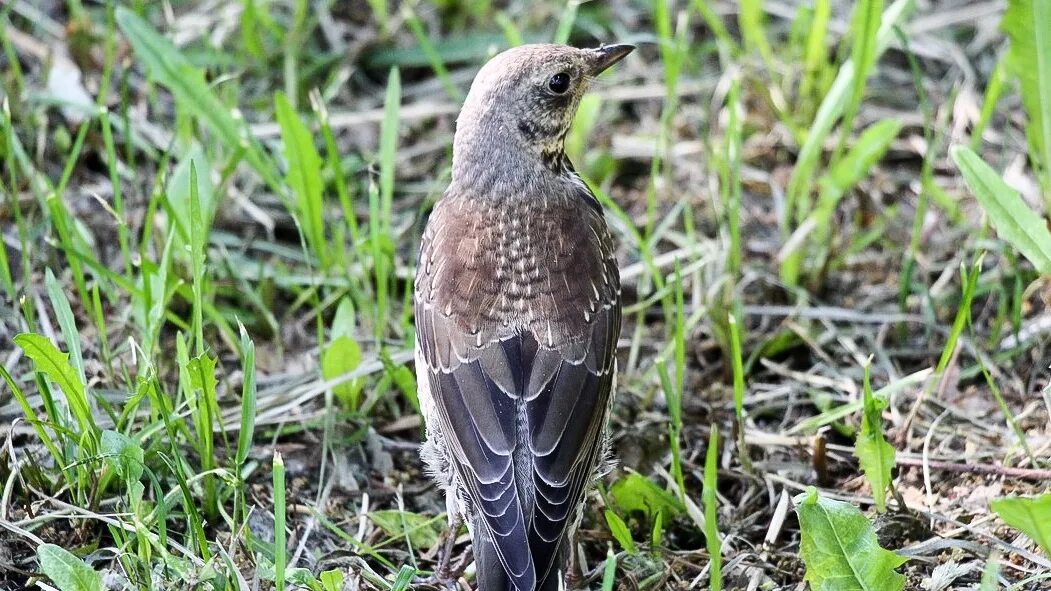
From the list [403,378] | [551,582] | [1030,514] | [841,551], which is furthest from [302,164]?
[1030,514]

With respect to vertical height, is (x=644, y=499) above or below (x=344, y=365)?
below

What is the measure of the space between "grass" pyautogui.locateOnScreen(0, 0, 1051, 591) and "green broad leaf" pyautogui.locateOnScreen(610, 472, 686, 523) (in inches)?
0.5

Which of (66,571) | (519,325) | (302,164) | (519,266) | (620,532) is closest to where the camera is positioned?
(66,571)

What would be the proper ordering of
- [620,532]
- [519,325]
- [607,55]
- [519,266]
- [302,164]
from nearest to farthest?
1. [620,532]
2. [519,325]
3. [519,266]
4. [607,55]
5. [302,164]

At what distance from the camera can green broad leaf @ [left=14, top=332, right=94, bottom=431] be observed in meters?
4.04

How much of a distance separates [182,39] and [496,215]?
108 inches

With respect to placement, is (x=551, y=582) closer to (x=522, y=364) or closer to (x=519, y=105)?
(x=522, y=364)

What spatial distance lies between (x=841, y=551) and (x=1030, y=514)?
0.60 m

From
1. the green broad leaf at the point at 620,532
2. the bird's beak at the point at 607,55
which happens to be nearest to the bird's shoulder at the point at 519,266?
the bird's beak at the point at 607,55

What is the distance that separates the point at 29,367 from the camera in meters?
5.00

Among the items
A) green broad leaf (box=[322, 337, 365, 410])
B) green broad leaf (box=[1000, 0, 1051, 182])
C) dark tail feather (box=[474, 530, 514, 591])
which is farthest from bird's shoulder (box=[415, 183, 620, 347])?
green broad leaf (box=[1000, 0, 1051, 182])

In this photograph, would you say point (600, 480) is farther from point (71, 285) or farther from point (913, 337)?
point (71, 285)

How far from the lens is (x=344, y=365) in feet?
16.1

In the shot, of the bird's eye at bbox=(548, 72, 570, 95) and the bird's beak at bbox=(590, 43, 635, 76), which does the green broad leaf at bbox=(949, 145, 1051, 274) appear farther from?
the bird's eye at bbox=(548, 72, 570, 95)
